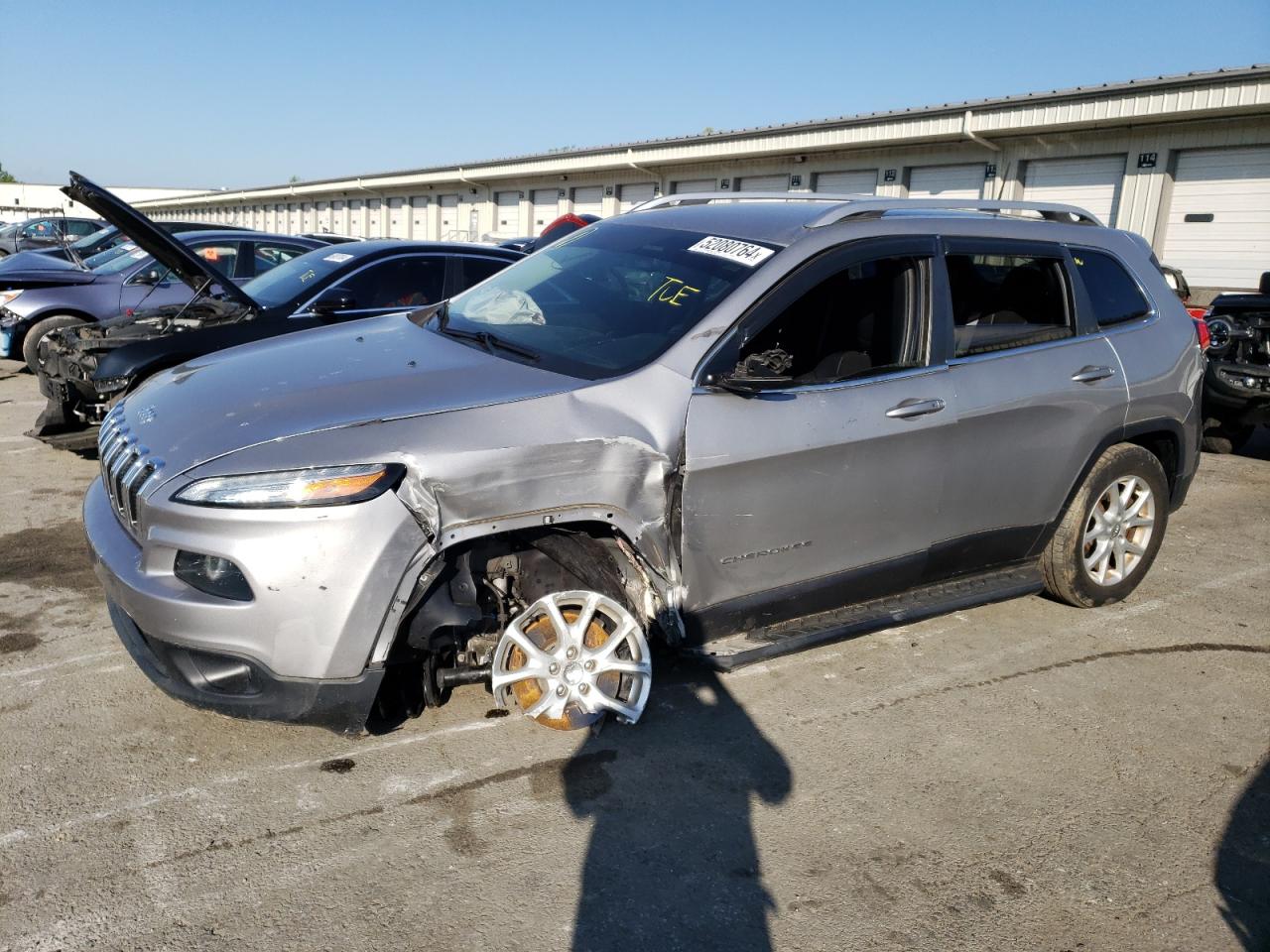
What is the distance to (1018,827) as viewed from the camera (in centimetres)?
321

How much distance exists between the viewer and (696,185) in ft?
78.4

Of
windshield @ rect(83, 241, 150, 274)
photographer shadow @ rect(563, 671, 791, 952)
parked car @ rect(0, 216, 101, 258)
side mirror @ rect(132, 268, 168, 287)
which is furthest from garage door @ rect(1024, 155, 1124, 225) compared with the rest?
parked car @ rect(0, 216, 101, 258)

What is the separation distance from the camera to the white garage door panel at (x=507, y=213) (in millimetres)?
30672

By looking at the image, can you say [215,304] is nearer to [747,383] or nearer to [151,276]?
[151,276]

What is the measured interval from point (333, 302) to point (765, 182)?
56.8ft

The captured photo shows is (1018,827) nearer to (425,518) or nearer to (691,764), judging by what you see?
(691,764)

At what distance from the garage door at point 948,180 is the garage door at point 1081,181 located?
94 centimetres

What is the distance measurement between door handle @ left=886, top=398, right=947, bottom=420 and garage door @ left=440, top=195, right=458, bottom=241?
1252 inches

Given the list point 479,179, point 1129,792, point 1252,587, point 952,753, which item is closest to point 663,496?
point 952,753

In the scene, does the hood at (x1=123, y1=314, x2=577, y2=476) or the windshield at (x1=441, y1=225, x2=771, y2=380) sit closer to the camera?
the hood at (x1=123, y1=314, x2=577, y2=476)

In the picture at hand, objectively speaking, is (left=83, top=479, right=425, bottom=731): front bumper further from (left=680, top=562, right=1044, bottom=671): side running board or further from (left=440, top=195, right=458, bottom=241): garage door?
(left=440, top=195, right=458, bottom=241): garage door

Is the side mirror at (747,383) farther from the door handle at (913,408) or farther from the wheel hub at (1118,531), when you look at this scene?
the wheel hub at (1118,531)

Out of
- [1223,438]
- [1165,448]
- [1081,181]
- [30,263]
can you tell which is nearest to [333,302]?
[1165,448]

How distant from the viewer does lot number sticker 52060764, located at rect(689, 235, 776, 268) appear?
380 centimetres
